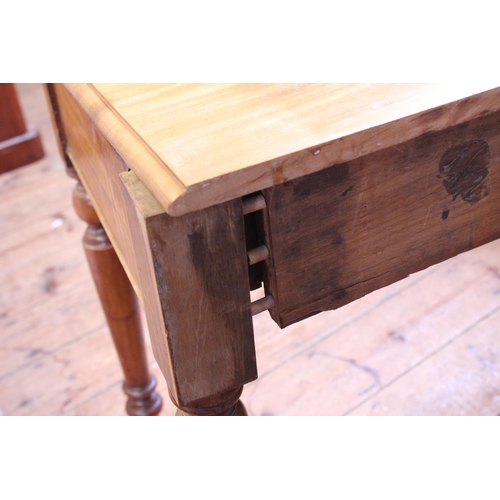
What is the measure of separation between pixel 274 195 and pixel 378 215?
0.09 meters

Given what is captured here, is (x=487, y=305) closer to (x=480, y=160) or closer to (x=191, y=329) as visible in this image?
(x=480, y=160)

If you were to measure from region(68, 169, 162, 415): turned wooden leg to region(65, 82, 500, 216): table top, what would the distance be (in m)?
0.41

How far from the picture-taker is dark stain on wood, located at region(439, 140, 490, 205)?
0.44 m

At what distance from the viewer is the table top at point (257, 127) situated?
341 millimetres

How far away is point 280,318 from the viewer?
1.47ft

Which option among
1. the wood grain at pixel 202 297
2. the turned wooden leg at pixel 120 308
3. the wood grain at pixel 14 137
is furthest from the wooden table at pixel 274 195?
the wood grain at pixel 14 137

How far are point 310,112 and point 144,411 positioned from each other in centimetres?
72

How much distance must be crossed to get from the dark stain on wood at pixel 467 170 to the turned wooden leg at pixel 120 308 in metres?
0.50

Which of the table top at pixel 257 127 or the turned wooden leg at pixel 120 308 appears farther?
the turned wooden leg at pixel 120 308

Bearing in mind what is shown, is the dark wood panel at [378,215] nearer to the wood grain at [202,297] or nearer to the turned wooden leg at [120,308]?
the wood grain at [202,297]

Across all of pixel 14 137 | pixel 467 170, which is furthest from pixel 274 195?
pixel 14 137

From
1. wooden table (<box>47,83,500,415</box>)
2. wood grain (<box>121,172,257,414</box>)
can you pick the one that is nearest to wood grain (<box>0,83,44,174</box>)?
wooden table (<box>47,83,500,415</box>)

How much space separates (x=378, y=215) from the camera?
1.43ft
